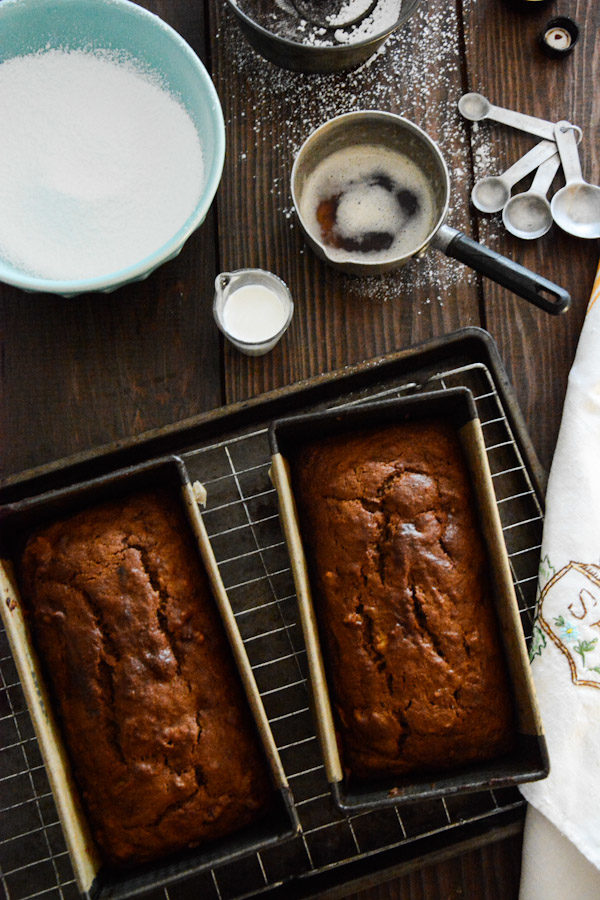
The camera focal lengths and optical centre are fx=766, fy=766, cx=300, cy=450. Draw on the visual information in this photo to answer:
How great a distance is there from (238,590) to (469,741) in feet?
1.74

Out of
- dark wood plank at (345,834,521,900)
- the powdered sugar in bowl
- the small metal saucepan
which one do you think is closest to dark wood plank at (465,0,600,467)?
the small metal saucepan

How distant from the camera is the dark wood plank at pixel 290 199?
1718mm

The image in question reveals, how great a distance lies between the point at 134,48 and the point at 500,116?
2.73ft

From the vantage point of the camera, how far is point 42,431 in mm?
1662

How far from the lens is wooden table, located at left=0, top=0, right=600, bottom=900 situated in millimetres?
1686

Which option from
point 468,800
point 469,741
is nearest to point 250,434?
point 469,741

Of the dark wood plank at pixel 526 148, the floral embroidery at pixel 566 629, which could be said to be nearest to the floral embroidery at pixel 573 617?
the floral embroidery at pixel 566 629

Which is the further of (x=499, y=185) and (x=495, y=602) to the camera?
(x=499, y=185)

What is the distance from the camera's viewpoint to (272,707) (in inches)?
60.9

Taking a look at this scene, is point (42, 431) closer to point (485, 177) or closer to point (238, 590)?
point (238, 590)

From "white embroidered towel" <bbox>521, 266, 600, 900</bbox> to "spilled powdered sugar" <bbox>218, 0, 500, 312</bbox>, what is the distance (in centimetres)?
47

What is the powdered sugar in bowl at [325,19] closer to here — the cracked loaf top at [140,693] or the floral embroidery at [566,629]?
the cracked loaf top at [140,693]

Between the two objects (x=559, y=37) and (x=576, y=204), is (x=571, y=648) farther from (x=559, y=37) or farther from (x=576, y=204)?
(x=559, y=37)

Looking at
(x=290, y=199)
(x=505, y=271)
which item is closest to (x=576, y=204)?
(x=505, y=271)
